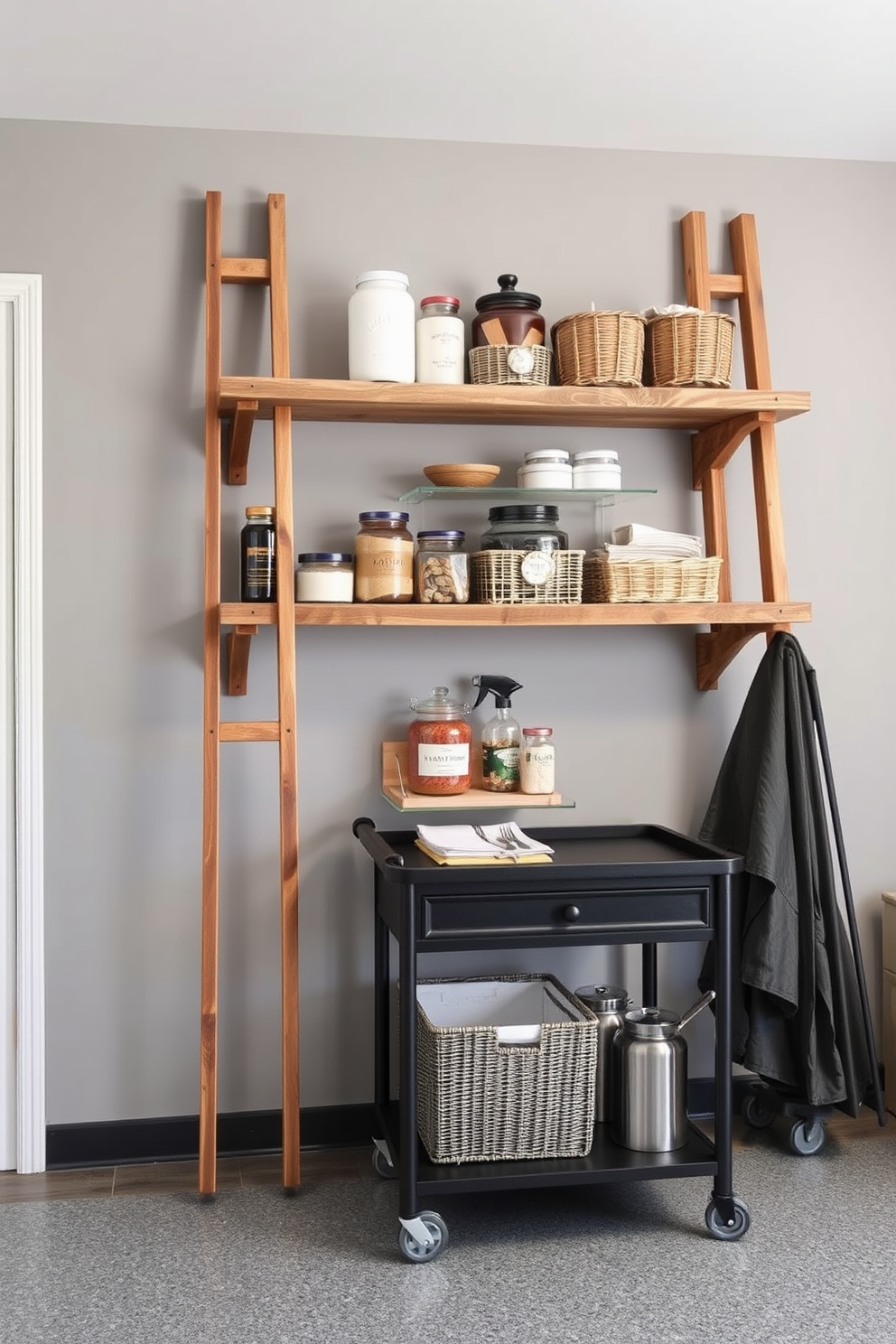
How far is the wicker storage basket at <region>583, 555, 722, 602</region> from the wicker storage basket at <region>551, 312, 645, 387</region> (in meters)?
0.39

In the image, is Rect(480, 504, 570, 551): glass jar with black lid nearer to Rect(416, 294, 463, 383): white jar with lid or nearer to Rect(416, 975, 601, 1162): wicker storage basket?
Rect(416, 294, 463, 383): white jar with lid

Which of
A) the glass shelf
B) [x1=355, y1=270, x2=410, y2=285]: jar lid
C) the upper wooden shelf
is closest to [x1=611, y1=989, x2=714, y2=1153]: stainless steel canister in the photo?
the glass shelf

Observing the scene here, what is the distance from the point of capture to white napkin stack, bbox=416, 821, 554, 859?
243cm

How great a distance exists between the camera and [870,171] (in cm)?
305

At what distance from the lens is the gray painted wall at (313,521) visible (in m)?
2.74

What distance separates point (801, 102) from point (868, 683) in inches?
53.8

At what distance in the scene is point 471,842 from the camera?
2525mm

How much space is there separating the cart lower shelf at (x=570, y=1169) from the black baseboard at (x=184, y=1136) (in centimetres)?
42

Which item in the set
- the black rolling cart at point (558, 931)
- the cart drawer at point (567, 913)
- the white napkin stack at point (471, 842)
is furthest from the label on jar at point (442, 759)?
the cart drawer at point (567, 913)

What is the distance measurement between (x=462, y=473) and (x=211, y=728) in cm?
77

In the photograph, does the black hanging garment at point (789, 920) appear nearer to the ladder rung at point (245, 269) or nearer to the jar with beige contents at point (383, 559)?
the jar with beige contents at point (383, 559)

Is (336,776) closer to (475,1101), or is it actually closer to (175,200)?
(475,1101)

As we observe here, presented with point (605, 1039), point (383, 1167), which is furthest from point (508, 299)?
point (383, 1167)

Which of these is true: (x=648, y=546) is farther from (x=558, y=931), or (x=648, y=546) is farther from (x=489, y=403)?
(x=558, y=931)
